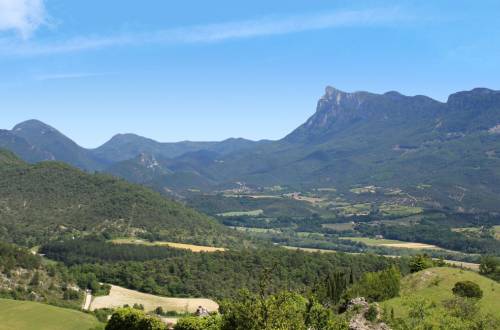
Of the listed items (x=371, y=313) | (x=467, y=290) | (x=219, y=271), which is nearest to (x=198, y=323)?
(x=371, y=313)

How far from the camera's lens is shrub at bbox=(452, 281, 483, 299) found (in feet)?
259

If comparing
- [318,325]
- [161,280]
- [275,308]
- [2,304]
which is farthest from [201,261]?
[275,308]

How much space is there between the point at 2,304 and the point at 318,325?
9503 cm

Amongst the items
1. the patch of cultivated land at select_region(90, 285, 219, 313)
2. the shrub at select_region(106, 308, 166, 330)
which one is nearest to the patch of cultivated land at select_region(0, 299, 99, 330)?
the patch of cultivated land at select_region(90, 285, 219, 313)

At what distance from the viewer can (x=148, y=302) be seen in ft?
514

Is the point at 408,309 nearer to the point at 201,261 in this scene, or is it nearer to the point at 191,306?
the point at 191,306

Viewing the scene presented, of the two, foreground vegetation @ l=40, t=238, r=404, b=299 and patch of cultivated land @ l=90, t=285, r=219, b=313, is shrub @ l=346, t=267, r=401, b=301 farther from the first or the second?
foreground vegetation @ l=40, t=238, r=404, b=299

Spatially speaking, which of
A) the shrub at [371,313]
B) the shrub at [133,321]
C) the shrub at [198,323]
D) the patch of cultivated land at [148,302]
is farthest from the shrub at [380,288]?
the patch of cultivated land at [148,302]

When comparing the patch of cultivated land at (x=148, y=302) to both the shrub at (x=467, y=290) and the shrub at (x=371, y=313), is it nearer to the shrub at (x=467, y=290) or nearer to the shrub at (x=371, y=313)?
the shrub at (x=467, y=290)

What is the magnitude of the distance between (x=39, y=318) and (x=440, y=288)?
84051 mm

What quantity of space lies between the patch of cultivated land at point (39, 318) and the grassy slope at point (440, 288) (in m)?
62.3

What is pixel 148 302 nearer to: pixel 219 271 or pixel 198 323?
pixel 219 271

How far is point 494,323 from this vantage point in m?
60.2

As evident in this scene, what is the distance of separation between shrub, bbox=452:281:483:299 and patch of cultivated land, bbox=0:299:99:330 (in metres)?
70.1
